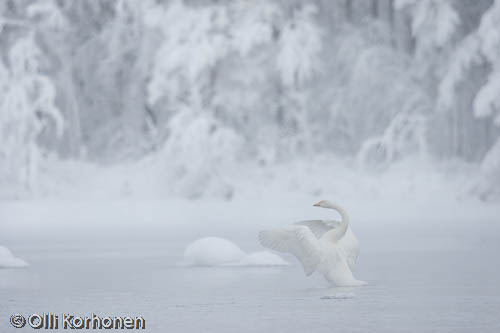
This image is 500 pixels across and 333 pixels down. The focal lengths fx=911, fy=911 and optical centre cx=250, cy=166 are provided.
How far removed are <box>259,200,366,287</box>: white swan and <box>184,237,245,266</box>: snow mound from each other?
2.30 metres

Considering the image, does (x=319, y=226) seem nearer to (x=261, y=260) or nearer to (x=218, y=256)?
(x=261, y=260)

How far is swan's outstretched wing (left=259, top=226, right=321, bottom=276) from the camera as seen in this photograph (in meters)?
7.82

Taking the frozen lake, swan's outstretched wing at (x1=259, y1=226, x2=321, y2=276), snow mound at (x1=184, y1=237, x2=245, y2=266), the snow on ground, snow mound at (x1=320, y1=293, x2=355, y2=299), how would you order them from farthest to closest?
snow mound at (x1=184, y1=237, x2=245, y2=266) → swan's outstretched wing at (x1=259, y1=226, x2=321, y2=276) → snow mound at (x1=320, y1=293, x2=355, y2=299) → the snow on ground → the frozen lake

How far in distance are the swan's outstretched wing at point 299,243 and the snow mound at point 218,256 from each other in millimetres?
2182

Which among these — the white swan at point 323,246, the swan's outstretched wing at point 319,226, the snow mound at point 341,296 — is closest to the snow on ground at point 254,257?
the snow mound at point 341,296

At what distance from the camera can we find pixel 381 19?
28.5m

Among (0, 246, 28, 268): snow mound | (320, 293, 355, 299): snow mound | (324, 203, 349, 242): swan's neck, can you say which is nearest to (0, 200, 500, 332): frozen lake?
(320, 293, 355, 299): snow mound

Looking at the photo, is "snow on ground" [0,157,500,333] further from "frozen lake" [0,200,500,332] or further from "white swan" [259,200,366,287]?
"white swan" [259,200,366,287]

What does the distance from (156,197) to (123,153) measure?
3.47 meters

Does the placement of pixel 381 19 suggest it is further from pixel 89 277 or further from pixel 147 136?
pixel 89 277

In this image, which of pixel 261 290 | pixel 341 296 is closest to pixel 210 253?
pixel 261 290

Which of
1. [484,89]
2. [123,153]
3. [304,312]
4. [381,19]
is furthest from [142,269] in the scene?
[381,19]

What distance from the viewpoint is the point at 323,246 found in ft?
25.9

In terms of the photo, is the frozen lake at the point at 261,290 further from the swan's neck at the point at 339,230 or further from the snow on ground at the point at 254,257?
the swan's neck at the point at 339,230
